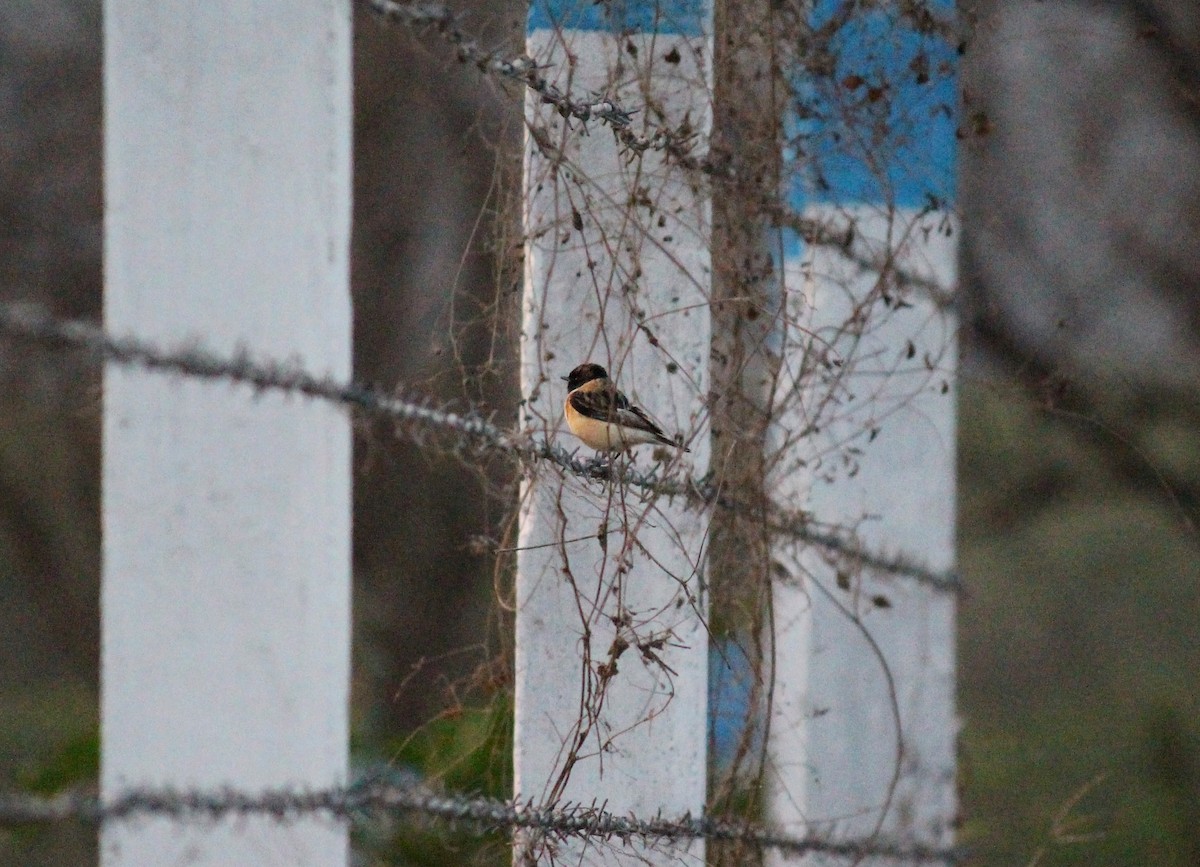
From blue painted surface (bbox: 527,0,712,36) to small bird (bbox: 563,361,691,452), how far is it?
0.67 metres

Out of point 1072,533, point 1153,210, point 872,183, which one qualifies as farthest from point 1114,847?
point 872,183

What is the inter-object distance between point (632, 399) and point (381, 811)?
1448 millimetres

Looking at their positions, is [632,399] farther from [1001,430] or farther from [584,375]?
[1001,430]

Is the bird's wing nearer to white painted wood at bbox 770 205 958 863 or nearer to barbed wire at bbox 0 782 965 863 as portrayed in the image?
barbed wire at bbox 0 782 965 863

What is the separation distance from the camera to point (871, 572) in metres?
4.99

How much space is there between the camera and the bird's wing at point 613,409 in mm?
3541

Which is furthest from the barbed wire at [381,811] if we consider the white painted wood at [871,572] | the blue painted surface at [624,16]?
the blue painted surface at [624,16]

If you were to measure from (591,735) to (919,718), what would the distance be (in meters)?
1.90

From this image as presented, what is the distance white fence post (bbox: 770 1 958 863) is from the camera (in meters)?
4.66

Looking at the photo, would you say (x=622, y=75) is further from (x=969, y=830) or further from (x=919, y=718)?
(x=969, y=830)

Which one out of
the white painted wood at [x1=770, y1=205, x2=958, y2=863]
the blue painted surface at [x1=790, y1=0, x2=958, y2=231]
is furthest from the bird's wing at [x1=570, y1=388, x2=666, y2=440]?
the blue painted surface at [x1=790, y1=0, x2=958, y2=231]

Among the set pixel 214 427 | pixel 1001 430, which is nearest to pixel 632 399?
pixel 214 427

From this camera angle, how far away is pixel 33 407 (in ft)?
38.3

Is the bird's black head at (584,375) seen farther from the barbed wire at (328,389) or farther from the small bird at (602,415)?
the barbed wire at (328,389)
